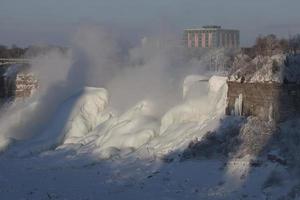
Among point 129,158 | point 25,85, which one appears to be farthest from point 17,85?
point 129,158

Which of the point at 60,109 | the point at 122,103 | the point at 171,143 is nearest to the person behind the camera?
the point at 171,143

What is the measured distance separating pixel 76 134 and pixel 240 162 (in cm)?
874

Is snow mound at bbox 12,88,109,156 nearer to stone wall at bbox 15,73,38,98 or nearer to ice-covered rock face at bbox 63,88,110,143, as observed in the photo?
ice-covered rock face at bbox 63,88,110,143

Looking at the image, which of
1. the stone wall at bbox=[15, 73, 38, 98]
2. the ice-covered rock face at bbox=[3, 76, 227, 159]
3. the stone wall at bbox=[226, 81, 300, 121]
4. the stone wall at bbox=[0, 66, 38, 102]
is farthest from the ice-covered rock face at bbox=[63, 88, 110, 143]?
the stone wall at bbox=[226, 81, 300, 121]

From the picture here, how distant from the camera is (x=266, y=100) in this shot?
1736cm

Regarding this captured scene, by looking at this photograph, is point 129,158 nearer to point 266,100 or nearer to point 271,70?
point 266,100

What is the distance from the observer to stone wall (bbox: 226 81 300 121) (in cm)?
1677

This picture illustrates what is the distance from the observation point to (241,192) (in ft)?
44.9

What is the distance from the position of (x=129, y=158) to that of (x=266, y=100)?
4.19 metres

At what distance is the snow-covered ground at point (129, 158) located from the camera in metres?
14.1

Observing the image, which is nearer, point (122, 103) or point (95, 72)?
point (122, 103)

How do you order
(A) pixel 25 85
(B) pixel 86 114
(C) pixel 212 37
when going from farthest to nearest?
1. (C) pixel 212 37
2. (A) pixel 25 85
3. (B) pixel 86 114

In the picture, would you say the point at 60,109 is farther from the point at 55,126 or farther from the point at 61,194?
the point at 61,194

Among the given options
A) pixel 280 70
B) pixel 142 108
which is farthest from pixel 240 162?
pixel 142 108
